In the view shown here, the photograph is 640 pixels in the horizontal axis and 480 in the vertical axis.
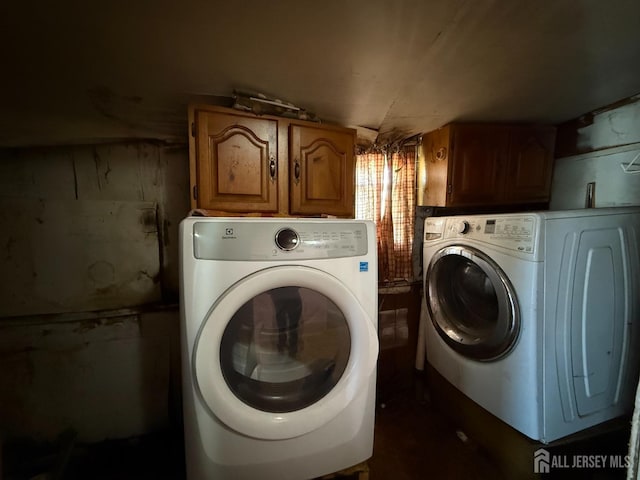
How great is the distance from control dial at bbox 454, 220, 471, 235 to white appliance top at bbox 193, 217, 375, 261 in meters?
0.64

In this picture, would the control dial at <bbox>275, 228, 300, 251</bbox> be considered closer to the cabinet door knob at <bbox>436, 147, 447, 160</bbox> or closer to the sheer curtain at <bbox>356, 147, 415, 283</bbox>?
the sheer curtain at <bbox>356, 147, 415, 283</bbox>

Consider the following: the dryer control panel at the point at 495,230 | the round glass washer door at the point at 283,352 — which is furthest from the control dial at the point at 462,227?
the round glass washer door at the point at 283,352

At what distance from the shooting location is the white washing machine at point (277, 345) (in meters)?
0.74

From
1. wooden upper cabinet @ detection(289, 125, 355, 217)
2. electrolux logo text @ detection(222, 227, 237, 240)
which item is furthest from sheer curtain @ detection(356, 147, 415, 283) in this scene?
electrolux logo text @ detection(222, 227, 237, 240)

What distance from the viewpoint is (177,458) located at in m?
1.30

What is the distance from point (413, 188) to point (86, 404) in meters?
2.30

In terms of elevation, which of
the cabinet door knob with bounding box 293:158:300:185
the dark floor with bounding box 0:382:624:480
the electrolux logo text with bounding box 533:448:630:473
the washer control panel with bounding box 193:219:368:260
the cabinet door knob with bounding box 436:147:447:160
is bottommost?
the dark floor with bounding box 0:382:624:480

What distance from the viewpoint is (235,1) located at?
672 millimetres

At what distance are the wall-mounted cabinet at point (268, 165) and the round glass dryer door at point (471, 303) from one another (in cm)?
63

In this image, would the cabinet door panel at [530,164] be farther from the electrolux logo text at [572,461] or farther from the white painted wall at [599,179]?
the electrolux logo text at [572,461]

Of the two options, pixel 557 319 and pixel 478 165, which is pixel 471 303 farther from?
pixel 478 165

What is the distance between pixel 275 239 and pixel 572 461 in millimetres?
1502

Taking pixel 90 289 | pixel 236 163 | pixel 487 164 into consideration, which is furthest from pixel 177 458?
pixel 487 164

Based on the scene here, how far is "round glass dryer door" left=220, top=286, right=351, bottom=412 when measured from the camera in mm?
837
